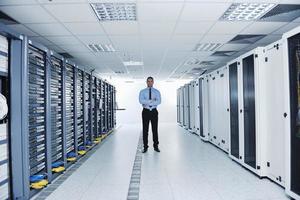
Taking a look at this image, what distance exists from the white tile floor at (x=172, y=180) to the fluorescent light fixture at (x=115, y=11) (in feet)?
7.75

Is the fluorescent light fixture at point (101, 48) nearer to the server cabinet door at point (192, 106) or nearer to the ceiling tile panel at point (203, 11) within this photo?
the ceiling tile panel at point (203, 11)

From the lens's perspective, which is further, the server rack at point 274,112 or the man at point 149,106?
the man at point 149,106

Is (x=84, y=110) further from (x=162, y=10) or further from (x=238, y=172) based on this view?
(x=238, y=172)

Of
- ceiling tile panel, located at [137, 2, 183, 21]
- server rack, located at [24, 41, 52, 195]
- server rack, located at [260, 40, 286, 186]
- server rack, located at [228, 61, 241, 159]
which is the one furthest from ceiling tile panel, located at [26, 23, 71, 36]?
server rack, located at [260, 40, 286, 186]

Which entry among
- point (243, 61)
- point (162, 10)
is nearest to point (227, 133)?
point (243, 61)

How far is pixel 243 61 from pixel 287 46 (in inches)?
45.4

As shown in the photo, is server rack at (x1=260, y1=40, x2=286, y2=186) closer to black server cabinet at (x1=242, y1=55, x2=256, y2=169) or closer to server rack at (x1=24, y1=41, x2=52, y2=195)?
black server cabinet at (x1=242, y1=55, x2=256, y2=169)

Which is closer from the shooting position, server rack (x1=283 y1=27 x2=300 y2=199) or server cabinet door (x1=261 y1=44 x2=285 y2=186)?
server rack (x1=283 y1=27 x2=300 y2=199)

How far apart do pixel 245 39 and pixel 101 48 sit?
331 centimetres

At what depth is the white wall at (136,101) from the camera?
1441 cm

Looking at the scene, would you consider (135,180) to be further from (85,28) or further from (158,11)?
(85,28)

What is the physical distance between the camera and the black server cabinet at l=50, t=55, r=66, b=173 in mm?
3328

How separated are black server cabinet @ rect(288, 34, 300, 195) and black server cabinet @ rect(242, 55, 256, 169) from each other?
35.3 inches

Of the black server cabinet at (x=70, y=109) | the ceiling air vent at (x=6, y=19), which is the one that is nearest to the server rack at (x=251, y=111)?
the black server cabinet at (x=70, y=109)
